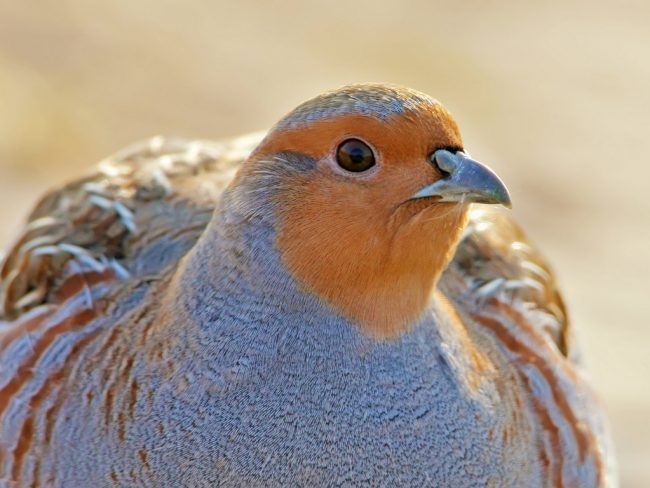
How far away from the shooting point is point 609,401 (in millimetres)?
8383

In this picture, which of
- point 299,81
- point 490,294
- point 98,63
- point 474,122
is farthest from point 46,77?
point 490,294

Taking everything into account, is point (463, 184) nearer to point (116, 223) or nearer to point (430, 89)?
point (116, 223)

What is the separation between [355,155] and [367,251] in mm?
312

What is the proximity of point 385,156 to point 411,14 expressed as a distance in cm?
913

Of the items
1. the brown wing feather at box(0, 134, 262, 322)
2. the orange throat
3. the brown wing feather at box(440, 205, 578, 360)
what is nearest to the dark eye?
the orange throat

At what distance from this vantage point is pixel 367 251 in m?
4.00

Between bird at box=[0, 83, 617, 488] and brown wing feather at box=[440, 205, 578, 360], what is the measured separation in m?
0.38

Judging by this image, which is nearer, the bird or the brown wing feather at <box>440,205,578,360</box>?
the bird

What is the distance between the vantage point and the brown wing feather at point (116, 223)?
514 cm

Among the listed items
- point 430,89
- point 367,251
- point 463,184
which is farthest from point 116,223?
point 430,89

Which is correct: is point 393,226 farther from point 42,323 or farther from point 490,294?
point 42,323

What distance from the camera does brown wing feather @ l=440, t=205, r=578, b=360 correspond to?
5.20m

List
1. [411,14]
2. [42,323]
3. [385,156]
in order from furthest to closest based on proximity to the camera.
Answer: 1. [411,14]
2. [42,323]
3. [385,156]

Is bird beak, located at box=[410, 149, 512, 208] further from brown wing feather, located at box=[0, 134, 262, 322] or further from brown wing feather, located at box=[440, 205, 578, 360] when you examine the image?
brown wing feather, located at box=[0, 134, 262, 322]
